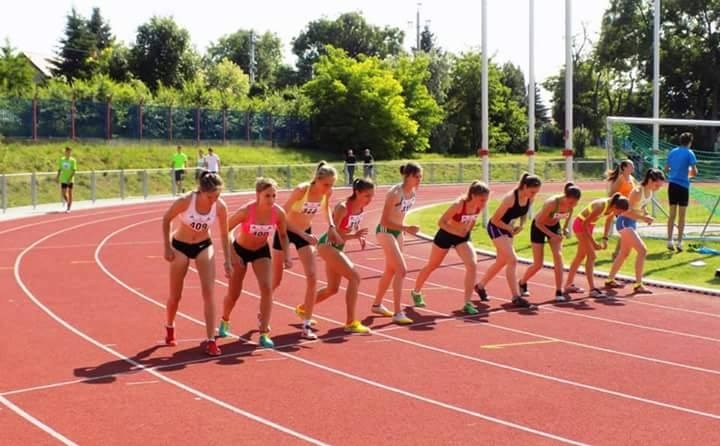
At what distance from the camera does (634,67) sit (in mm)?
70312

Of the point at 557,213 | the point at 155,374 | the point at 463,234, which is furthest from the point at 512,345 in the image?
the point at 155,374

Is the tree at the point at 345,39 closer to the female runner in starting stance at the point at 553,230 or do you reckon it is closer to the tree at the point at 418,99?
the tree at the point at 418,99

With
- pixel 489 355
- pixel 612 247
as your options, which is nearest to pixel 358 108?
pixel 612 247

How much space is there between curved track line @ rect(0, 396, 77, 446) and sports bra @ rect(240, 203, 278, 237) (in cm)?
303

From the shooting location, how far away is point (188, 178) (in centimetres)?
4022

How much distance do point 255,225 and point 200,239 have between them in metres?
0.57

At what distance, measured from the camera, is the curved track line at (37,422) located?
7043 millimetres

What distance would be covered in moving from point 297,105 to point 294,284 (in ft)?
147

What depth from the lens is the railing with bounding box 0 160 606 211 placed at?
30664mm

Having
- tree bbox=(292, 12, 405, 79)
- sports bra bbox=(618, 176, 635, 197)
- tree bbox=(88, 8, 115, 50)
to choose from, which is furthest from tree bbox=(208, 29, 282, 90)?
sports bra bbox=(618, 176, 635, 197)

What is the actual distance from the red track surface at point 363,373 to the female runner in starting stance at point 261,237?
0.52 meters

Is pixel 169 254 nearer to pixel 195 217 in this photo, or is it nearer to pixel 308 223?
pixel 195 217

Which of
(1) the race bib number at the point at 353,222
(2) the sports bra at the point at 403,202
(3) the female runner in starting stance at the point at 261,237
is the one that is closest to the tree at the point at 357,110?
(2) the sports bra at the point at 403,202

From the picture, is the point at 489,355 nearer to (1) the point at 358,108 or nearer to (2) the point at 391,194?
(2) the point at 391,194
